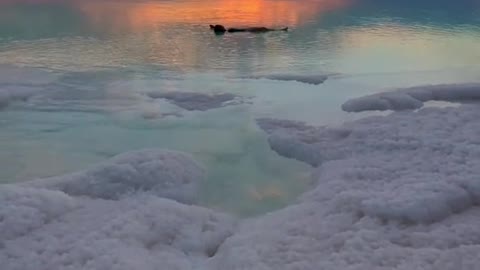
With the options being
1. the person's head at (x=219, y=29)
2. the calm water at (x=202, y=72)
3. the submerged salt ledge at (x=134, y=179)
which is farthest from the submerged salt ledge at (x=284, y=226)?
the person's head at (x=219, y=29)

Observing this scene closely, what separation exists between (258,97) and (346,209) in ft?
7.56

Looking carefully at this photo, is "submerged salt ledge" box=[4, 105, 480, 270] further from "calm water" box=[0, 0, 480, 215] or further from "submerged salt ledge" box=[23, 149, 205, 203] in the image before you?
"calm water" box=[0, 0, 480, 215]

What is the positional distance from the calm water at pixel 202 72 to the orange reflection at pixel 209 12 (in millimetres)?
30

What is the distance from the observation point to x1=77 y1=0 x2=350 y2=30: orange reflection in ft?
29.4

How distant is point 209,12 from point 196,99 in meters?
5.24

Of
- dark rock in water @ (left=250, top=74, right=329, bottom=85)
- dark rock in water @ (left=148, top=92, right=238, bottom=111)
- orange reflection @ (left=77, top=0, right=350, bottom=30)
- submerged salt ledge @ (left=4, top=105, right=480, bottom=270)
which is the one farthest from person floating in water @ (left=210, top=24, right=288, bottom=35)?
submerged salt ledge @ (left=4, top=105, right=480, bottom=270)

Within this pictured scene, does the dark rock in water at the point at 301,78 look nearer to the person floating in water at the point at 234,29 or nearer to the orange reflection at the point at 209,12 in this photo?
the person floating in water at the point at 234,29

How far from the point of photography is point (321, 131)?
421cm

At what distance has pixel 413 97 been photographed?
16.6 ft

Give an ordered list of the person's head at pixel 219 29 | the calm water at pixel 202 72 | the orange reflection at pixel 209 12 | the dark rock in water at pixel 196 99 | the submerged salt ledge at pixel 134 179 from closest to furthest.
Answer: the submerged salt ledge at pixel 134 179 → the calm water at pixel 202 72 → the dark rock in water at pixel 196 99 → the person's head at pixel 219 29 → the orange reflection at pixel 209 12

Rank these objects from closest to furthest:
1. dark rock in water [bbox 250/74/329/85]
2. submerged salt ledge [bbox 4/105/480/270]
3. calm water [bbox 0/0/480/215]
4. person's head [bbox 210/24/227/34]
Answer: submerged salt ledge [bbox 4/105/480/270]
calm water [bbox 0/0/480/215]
dark rock in water [bbox 250/74/329/85]
person's head [bbox 210/24/227/34]

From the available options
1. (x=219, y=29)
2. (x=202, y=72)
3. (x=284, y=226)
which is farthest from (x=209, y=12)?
(x=284, y=226)

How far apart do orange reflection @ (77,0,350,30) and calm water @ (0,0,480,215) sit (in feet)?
0.10

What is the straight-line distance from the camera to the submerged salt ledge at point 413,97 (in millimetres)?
4836
